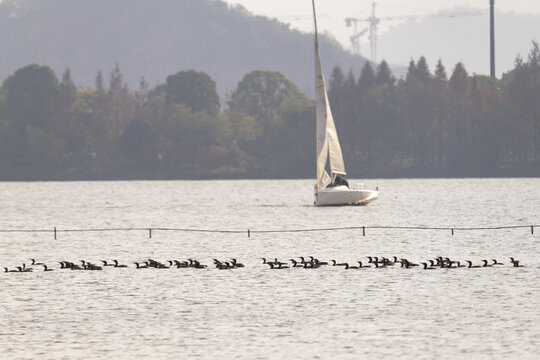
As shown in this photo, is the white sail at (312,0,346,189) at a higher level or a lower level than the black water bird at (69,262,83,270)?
higher

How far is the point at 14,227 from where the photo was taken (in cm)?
10188

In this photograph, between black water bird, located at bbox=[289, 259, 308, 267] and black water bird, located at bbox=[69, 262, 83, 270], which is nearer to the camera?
black water bird, located at bbox=[289, 259, 308, 267]

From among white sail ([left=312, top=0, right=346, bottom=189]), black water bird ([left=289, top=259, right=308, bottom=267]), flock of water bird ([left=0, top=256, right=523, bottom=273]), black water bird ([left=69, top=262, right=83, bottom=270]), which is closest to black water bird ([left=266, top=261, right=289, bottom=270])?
flock of water bird ([left=0, top=256, right=523, bottom=273])

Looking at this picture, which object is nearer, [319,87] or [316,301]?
[316,301]

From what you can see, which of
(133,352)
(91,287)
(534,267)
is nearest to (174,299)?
(91,287)

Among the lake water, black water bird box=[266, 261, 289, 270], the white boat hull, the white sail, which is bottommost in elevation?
the lake water

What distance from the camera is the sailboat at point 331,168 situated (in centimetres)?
11344

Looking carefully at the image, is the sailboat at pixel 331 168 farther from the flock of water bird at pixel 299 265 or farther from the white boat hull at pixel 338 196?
the flock of water bird at pixel 299 265

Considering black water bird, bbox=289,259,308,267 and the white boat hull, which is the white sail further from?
black water bird, bbox=289,259,308,267

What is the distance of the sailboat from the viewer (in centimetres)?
11344

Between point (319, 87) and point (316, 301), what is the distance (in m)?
76.8

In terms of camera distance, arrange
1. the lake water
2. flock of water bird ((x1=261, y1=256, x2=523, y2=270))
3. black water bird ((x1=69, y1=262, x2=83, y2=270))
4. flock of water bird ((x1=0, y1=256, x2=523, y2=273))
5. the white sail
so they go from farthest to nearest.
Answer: the white sail
black water bird ((x1=69, y1=262, x2=83, y2=270))
flock of water bird ((x1=0, y1=256, x2=523, y2=273))
flock of water bird ((x1=261, y1=256, x2=523, y2=270))
the lake water

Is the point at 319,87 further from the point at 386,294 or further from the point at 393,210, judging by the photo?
the point at 386,294

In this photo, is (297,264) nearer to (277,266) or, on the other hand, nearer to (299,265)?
(299,265)
